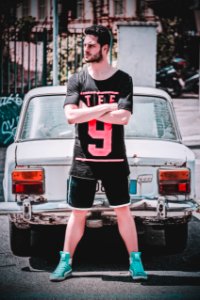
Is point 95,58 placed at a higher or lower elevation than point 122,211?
higher

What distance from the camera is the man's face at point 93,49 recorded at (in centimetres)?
468

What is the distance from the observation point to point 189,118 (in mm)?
17469

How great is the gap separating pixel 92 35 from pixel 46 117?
1.42 m

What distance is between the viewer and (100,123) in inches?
186

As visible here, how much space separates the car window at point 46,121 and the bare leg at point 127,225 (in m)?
1.22

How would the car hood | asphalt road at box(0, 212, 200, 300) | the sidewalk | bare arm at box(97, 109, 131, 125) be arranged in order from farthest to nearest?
the sidewalk → the car hood → bare arm at box(97, 109, 131, 125) → asphalt road at box(0, 212, 200, 300)

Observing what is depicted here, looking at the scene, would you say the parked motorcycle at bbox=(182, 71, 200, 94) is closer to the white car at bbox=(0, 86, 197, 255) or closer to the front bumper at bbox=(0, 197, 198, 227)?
the white car at bbox=(0, 86, 197, 255)

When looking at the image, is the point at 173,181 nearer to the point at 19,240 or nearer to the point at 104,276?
the point at 104,276

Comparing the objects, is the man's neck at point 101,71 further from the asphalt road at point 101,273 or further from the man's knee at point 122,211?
the asphalt road at point 101,273

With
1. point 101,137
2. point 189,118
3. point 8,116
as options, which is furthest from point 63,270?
point 189,118

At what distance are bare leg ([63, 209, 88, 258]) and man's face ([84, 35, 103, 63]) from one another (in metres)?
1.19

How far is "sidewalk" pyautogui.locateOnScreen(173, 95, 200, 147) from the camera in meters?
13.6

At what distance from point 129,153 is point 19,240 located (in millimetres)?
1291

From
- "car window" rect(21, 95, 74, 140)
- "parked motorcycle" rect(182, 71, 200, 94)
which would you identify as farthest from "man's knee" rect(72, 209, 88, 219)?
"parked motorcycle" rect(182, 71, 200, 94)
